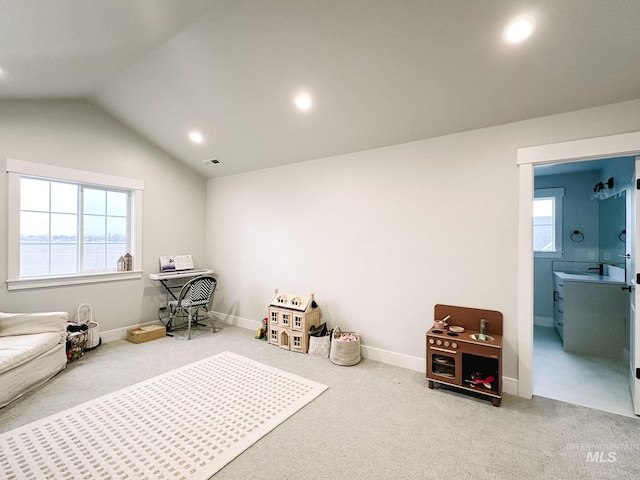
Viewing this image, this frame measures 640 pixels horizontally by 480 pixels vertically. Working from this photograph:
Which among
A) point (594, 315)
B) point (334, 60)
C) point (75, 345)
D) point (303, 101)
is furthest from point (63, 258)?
point (594, 315)

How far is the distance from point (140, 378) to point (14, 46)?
2.89 meters

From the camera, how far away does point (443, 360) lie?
264 centimetres

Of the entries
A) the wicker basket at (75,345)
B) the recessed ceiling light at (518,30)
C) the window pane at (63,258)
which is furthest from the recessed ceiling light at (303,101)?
the wicker basket at (75,345)

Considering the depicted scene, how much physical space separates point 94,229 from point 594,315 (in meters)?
6.13

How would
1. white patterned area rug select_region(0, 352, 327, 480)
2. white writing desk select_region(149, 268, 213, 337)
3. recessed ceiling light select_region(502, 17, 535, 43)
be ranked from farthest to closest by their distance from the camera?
white writing desk select_region(149, 268, 213, 337)
recessed ceiling light select_region(502, 17, 535, 43)
white patterned area rug select_region(0, 352, 327, 480)

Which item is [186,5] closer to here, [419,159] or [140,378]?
[419,159]

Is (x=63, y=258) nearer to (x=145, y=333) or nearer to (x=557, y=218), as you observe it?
(x=145, y=333)

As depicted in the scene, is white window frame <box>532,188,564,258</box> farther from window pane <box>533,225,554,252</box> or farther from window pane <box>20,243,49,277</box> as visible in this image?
window pane <box>20,243,49,277</box>

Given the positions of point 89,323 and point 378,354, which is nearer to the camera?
point 378,354

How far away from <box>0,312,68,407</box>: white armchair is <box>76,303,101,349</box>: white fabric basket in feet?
1.61

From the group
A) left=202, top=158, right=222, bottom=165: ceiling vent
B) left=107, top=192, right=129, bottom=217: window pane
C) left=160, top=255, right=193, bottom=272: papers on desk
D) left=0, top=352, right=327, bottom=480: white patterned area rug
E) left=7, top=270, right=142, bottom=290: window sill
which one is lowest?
left=0, top=352, right=327, bottom=480: white patterned area rug

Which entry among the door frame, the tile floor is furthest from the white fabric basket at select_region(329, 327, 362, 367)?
the tile floor

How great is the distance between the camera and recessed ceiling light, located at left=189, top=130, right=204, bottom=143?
386 cm

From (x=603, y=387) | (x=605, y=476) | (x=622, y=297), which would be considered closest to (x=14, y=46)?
(x=605, y=476)
